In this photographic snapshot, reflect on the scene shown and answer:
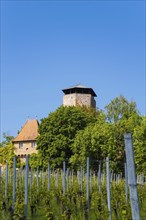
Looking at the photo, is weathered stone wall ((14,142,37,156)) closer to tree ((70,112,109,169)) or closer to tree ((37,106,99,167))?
tree ((37,106,99,167))

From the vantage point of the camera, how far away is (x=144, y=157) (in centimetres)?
3116

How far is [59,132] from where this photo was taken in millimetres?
40875

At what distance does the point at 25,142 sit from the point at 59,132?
29192 millimetres

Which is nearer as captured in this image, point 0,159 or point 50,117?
point 50,117

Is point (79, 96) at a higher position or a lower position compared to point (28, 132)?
higher

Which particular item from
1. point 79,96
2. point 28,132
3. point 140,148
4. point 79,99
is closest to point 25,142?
point 28,132

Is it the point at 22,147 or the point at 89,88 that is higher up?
the point at 89,88

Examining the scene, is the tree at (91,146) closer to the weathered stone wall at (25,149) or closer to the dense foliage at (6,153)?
the dense foliage at (6,153)

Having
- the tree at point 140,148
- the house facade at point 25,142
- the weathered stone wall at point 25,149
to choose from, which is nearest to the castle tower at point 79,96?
the house facade at point 25,142

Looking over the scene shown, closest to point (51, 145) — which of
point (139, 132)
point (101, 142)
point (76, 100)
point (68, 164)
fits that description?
point (68, 164)

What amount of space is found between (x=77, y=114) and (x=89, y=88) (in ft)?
91.0

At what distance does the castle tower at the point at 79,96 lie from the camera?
220 feet

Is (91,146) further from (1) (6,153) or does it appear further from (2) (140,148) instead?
(1) (6,153)

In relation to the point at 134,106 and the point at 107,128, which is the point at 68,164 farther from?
the point at 134,106
